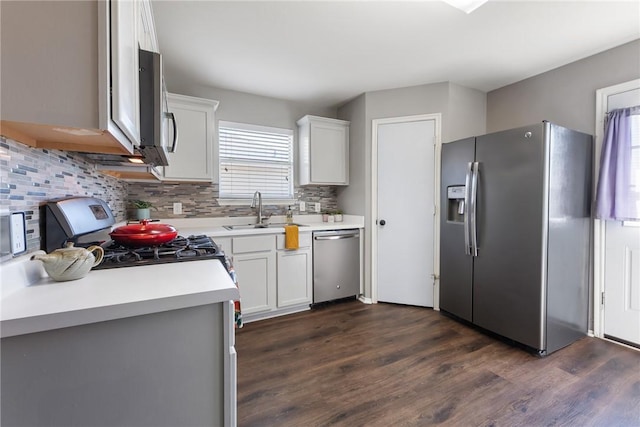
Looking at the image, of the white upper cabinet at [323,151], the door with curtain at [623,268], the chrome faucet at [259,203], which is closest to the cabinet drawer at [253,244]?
the chrome faucet at [259,203]

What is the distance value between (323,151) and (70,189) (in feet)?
8.00

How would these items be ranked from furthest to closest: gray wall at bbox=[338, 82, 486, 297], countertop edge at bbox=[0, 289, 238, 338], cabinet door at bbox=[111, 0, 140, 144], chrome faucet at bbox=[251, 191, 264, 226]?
chrome faucet at bbox=[251, 191, 264, 226] < gray wall at bbox=[338, 82, 486, 297] < cabinet door at bbox=[111, 0, 140, 144] < countertop edge at bbox=[0, 289, 238, 338]

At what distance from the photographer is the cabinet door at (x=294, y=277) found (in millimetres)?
2844

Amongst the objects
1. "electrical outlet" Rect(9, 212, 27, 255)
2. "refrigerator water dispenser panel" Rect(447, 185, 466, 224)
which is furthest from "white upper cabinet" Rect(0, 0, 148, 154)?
"refrigerator water dispenser panel" Rect(447, 185, 466, 224)

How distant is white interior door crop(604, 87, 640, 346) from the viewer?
219 centimetres

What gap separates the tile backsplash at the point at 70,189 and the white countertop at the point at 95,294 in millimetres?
215

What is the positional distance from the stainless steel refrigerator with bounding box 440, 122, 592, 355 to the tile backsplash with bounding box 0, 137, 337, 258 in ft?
7.64

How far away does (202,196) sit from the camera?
3053mm

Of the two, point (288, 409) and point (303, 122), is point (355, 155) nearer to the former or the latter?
point (303, 122)

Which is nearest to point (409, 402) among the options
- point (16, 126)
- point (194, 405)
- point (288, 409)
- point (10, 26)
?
point (288, 409)

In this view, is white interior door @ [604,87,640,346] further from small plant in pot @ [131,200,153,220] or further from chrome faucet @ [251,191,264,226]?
small plant in pot @ [131,200,153,220]

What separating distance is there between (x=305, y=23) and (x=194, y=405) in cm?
222

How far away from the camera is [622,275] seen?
2.27 meters

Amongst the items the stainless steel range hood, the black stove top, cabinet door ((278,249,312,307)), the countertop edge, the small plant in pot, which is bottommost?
cabinet door ((278,249,312,307))
